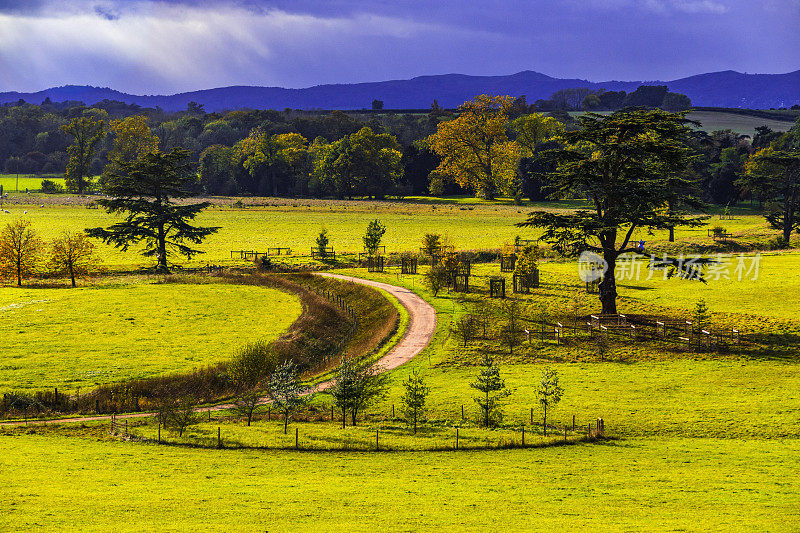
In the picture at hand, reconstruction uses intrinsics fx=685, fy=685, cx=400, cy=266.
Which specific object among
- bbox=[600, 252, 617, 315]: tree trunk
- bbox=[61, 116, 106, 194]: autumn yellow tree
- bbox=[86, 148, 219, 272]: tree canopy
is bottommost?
bbox=[600, 252, 617, 315]: tree trunk

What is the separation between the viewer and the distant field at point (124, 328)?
47.0 meters

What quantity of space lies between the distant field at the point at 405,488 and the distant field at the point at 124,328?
40.2ft

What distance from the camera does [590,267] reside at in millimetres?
73750

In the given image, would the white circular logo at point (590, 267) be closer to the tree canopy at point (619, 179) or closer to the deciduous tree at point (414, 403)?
the tree canopy at point (619, 179)

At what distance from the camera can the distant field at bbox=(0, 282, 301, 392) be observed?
4697 centimetres

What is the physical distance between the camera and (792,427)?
36094mm

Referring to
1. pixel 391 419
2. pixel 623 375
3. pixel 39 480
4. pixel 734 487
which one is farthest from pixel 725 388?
pixel 39 480

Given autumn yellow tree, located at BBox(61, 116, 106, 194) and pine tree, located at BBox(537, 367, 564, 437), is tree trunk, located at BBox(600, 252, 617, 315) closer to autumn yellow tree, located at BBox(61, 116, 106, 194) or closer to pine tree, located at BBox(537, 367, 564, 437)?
pine tree, located at BBox(537, 367, 564, 437)

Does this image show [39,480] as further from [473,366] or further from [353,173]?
[353,173]

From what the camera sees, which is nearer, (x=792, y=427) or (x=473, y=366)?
(x=792, y=427)

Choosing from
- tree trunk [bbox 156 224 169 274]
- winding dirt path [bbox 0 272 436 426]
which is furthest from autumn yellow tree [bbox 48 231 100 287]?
winding dirt path [bbox 0 272 436 426]

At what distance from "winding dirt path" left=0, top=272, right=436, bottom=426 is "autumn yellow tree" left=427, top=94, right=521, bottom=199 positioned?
10610 cm

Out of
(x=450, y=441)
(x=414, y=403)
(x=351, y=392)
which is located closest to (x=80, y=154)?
(x=351, y=392)

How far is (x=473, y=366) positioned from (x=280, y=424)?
15785 millimetres
